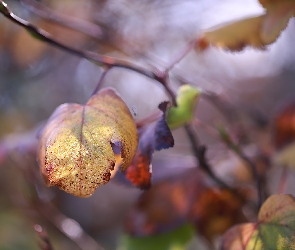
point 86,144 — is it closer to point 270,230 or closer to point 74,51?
point 74,51

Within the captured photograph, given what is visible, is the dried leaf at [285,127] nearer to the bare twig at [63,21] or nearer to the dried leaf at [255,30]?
the dried leaf at [255,30]

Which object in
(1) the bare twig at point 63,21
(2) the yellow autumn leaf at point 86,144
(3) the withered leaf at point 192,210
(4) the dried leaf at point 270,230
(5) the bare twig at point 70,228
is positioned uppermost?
(2) the yellow autumn leaf at point 86,144

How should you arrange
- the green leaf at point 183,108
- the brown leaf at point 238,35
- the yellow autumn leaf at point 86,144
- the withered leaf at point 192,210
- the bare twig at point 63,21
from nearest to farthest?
the yellow autumn leaf at point 86,144 < the green leaf at point 183,108 < the brown leaf at point 238,35 < the withered leaf at point 192,210 < the bare twig at point 63,21

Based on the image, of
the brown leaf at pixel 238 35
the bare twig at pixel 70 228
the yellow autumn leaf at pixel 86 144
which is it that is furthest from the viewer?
the bare twig at pixel 70 228

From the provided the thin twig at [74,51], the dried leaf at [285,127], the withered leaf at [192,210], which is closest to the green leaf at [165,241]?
the withered leaf at [192,210]

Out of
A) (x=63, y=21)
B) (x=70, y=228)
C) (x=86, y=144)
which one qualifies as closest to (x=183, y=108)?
(x=86, y=144)

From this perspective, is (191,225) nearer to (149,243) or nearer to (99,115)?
(149,243)

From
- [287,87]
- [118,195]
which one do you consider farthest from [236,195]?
[287,87]
